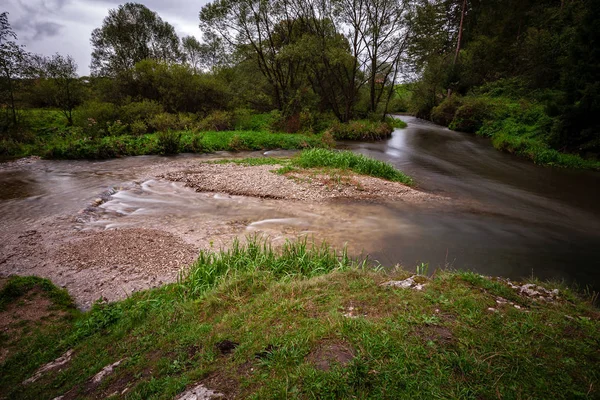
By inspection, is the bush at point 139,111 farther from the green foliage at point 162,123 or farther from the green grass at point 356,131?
the green grass at point 356,131

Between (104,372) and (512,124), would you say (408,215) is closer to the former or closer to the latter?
(104,372)

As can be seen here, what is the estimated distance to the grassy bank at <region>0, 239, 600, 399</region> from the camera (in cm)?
228

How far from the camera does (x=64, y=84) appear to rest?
20.8 meters

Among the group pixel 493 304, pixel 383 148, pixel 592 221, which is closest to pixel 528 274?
pixel 493 304

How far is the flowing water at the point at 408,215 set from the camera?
22.3 feet

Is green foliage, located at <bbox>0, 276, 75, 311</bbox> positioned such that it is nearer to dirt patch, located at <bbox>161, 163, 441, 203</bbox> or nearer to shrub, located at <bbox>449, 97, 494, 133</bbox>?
dirt patch, located at <bbox>161, 163, 441, 203</bbox>

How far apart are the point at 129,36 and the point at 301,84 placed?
20176 millimetres

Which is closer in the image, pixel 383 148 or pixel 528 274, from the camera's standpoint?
pixel 528 274

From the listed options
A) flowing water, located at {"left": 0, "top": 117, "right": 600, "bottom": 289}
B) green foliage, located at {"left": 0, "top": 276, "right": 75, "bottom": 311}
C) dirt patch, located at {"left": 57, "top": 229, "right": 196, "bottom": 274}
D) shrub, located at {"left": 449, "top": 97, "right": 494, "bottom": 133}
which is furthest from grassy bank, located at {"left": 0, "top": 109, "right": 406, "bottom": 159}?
green foliage, located at {"left": 0, "top": 276, "right": 75, "bottom": 311}

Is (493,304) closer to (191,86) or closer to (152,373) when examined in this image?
(152,373)

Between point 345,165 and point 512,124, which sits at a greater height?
point 512,124

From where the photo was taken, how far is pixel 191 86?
2389 centimetres

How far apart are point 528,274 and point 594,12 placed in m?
15.7

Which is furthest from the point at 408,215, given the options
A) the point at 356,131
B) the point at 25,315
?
the point at 356,131
